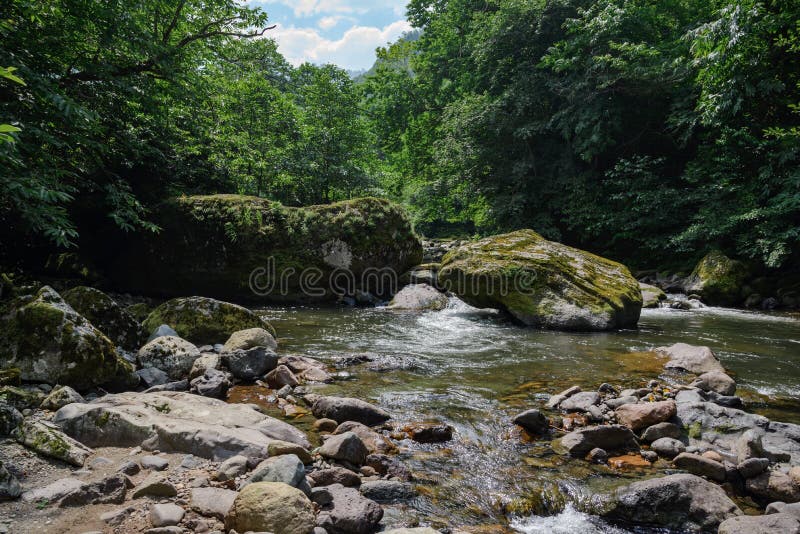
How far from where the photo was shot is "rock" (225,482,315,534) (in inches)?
88.7

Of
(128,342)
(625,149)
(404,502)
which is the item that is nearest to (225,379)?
(128,342)

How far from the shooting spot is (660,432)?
379cm

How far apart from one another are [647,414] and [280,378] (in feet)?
12.5

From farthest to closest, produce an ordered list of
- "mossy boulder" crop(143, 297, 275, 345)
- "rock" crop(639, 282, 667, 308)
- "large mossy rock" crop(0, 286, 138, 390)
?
"rock" crop(639, 282, 667, 308) → "mossy boulder" crop(143, 297, 275, 345) → "large mossy rock" crop(0, 286, 138, 390)

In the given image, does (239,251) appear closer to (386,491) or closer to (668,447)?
(386,491)

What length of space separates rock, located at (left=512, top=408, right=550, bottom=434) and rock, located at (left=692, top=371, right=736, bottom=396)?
2181 millimetres

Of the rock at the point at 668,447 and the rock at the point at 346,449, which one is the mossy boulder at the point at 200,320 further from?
the rock at the point at 668,447

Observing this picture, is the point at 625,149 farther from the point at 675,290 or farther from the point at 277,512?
the point at 277,512

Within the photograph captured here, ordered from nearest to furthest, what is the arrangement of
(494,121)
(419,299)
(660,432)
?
1. (660,432)
2. (419,299)
3. (494,121)

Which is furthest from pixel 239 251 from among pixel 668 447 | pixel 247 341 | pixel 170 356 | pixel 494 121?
pixel 494 121

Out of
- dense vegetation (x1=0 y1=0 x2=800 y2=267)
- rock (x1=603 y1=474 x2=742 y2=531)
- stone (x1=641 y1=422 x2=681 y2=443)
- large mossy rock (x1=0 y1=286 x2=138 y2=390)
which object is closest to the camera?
rock (x1=603 y1=474 x2=742 y2=531)

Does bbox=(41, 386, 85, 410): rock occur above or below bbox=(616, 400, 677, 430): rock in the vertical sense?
above

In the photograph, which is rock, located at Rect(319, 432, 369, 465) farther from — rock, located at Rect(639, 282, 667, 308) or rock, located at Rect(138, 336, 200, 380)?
rock, located at Rect(639, 282, 667, 308)

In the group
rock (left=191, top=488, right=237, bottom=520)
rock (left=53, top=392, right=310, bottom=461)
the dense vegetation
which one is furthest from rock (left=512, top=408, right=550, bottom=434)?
A: the dense vegetation
